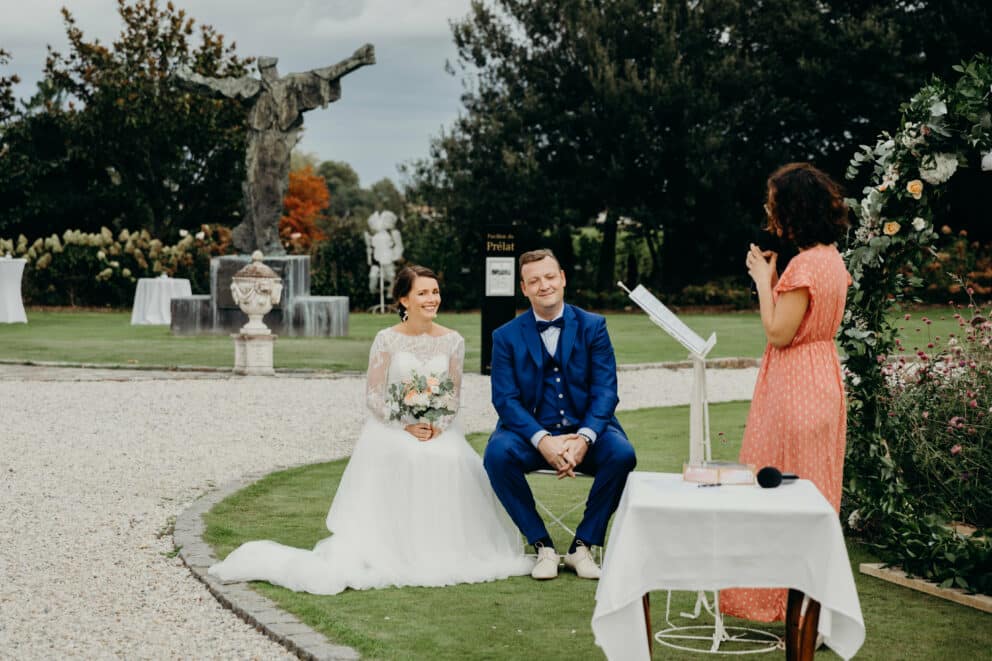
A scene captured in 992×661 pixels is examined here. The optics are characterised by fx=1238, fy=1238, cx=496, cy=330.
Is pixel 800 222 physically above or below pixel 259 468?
above

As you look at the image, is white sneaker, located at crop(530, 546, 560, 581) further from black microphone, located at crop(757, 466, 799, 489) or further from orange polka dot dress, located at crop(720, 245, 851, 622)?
black microphone, located at crop(757, 466, 799, 489)

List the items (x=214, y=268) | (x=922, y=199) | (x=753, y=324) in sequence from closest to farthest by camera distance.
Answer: (x=922, y=199), (x=214, y=268), (x=753, y=324)

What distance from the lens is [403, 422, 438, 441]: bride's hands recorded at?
6.16 m

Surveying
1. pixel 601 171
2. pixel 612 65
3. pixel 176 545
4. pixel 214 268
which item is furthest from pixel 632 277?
pixel 176 545

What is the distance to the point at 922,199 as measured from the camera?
562 centimetres

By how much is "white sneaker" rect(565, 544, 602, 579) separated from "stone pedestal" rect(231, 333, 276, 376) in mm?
10379

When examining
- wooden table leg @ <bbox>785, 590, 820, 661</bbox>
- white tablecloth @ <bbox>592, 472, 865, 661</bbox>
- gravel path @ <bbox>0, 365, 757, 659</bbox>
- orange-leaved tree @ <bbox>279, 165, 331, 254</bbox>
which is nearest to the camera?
white tablecloth @ <bbox>592, 472, 865, 661</bbox>

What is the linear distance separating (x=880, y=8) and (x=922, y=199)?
30.2 meters

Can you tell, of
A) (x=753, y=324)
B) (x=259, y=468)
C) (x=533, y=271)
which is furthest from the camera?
(x=753, y=324)

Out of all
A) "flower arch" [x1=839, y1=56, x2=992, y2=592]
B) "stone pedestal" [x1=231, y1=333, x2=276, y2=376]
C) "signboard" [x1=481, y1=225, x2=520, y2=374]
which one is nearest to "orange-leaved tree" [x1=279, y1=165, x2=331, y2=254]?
"stone pedestal" [x1=231, y1=333, x2=276, y2=376]

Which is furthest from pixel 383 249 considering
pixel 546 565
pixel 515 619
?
pixel 515 619

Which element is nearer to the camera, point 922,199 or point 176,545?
point 922,199

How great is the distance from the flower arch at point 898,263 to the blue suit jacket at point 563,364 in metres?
1.17

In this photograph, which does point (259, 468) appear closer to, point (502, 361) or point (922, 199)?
point (502, 361)
